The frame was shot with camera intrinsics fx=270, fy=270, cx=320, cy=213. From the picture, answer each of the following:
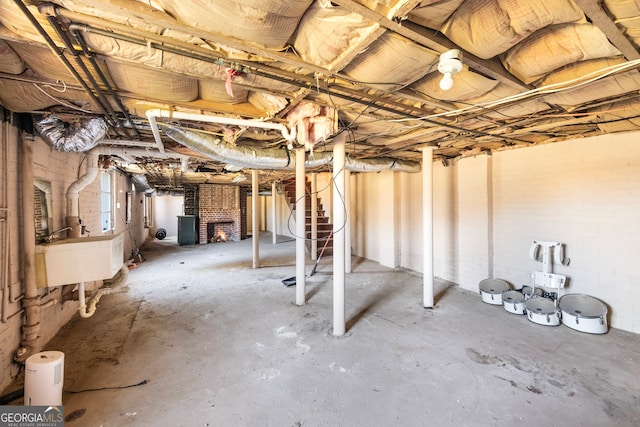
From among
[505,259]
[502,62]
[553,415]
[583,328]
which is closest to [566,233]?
[505,259]

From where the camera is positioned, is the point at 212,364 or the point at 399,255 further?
the point at 399,255

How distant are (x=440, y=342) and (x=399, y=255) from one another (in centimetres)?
310

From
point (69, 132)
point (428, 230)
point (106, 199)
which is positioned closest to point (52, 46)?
point (69, 132)

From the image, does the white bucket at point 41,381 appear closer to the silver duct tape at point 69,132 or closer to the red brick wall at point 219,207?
the silver duct tape at point 69,132

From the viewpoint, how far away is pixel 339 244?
293cm

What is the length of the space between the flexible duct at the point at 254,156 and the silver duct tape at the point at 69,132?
2.13 feet

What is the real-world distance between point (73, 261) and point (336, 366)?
7.96 feet

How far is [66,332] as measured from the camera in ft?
9.42

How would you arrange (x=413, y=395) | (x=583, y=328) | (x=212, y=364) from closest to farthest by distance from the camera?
(x=413, y=395), (x=212, y=364), (x=583, y=328)

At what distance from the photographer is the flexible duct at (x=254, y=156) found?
104 inches

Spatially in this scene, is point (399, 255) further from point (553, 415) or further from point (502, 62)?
point (502, 62)

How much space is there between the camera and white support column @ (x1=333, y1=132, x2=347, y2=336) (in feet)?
9.33

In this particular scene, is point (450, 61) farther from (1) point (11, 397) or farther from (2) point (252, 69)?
(1) point (11, 397)

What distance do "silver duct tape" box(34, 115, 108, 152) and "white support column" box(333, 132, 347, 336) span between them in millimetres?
2295
